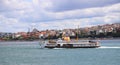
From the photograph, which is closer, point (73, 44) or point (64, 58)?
point (64, 58)

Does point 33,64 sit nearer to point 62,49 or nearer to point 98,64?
point 98,64

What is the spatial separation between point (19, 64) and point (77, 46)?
5990 cm

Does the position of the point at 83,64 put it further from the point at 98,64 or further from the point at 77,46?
the point at 77,46

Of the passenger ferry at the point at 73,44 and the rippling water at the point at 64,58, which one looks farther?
the passenger ferry at the point at 73,44

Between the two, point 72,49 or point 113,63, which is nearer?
point 113,63

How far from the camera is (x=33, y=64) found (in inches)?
3238

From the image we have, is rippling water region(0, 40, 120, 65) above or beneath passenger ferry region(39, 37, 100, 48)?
beneath

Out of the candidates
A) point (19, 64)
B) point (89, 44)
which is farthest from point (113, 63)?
point (89, 44)

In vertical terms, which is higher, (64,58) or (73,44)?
(73,44)

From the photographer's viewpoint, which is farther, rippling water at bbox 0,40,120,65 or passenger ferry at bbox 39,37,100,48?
passenger ferry at bbox 39,37,100,48

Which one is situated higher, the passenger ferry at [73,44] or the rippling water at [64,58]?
the passenger ferry at [73,44]

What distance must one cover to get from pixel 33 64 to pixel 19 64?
310 cm

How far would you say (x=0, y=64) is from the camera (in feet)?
274

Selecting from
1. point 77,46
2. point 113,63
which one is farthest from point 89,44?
point 113,63
